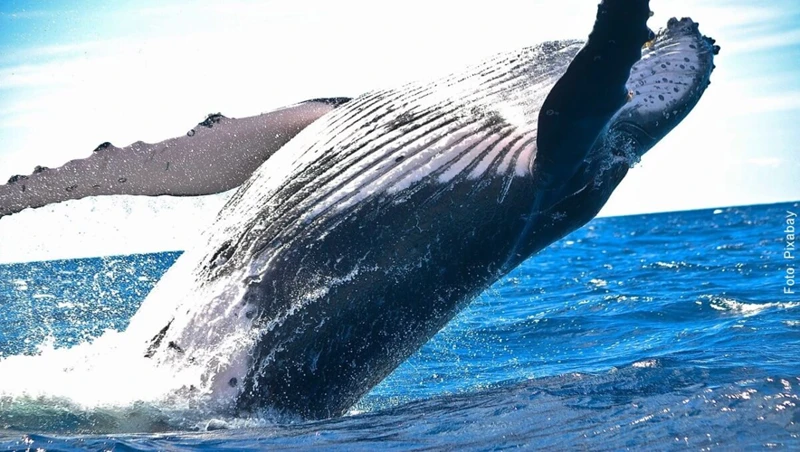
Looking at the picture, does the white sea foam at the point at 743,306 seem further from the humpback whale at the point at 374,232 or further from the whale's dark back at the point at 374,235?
the whale's dark back at the point at 374,235

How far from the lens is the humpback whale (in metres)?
5.59

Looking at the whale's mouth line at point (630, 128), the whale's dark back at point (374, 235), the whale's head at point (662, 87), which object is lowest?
the whale's dark back at point (374, 235)

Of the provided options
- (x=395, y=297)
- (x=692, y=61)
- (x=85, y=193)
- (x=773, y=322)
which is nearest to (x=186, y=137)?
(x=85, y=193)

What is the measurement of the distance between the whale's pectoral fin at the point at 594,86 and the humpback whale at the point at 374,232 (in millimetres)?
24

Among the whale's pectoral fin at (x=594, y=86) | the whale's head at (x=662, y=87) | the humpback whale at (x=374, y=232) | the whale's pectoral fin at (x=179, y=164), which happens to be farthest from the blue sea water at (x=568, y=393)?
the whale's head at (x=662, y=87)

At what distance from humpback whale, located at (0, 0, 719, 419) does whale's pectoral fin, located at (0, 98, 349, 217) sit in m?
0.56

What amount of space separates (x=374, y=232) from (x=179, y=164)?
2293mm

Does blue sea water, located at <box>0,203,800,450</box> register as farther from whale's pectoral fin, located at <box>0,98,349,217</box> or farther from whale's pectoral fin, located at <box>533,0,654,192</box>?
whale's pectoral fin, located at <box>533,0,654,192</box>

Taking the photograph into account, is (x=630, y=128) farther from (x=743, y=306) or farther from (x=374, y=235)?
(x=743, y=306)

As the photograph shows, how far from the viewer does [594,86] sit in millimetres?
4863

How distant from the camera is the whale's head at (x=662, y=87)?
21.1 feet

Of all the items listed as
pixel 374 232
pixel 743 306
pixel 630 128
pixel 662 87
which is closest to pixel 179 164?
pixel 374 232

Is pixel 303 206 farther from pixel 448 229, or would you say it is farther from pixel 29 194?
pixel 29 194

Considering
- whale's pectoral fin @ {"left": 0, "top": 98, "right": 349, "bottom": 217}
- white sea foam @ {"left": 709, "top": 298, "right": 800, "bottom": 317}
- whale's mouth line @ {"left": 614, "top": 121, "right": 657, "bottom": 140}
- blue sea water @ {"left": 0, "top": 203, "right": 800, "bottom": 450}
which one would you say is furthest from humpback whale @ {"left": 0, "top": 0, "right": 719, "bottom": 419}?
white sea foam @ {"left": 709, "top": 298, "right": 800, "bottom": 317}
